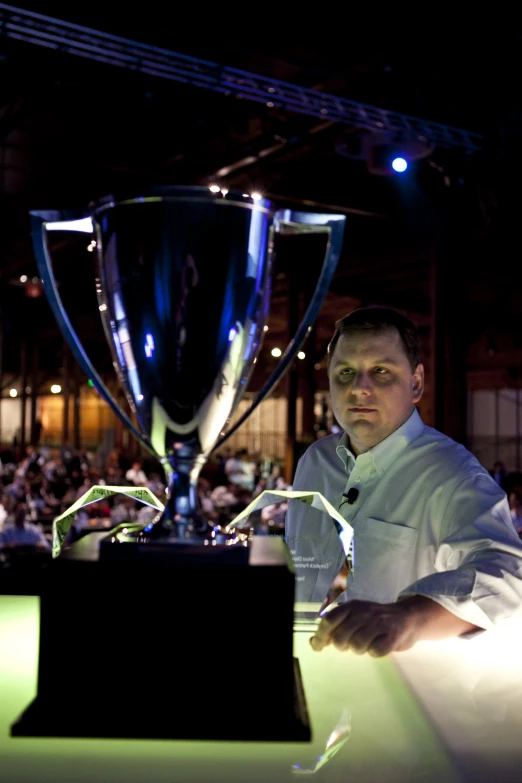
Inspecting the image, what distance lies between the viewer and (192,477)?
602mm

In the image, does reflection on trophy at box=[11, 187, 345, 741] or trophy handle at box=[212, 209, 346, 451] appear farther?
trophy handle at box=[212, 209, 346, 451]

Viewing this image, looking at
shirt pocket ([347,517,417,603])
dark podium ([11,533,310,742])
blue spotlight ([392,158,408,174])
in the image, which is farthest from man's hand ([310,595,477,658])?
blue spotlight ([392,158,408,174])

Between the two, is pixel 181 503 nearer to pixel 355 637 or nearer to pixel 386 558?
pixel 355 637

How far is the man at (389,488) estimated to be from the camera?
1.04m

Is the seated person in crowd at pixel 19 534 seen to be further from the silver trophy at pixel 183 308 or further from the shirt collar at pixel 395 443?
the silver trophy at pixel 183 308

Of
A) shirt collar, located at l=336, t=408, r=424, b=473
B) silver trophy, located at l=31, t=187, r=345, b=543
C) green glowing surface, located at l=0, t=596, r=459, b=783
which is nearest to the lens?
green glowing surface, located at l=0, t=596, r=459, b=783

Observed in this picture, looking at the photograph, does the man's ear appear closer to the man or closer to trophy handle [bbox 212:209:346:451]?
the man

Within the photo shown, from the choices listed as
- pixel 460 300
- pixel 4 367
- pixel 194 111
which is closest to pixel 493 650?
pixel 194 111

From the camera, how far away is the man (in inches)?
41.1

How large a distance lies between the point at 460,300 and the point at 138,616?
270 inches

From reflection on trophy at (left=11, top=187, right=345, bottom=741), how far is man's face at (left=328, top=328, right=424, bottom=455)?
69 cm

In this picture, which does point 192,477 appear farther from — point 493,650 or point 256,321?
point 493,650

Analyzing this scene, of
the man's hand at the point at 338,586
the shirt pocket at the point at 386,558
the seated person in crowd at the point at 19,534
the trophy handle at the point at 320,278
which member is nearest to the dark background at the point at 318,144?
the seated person in crowd at the point at 19,534

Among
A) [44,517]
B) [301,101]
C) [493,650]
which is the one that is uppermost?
[301,101]
